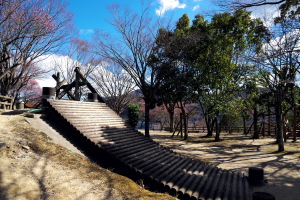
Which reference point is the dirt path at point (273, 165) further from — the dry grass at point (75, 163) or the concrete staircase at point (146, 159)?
the dry grass at point (75, 163)

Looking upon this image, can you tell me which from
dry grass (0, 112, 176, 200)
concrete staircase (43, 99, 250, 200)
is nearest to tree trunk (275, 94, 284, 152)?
concrete staircase (43, 99, 250, 200)

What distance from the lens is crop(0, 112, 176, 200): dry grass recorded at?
4176 millimetres

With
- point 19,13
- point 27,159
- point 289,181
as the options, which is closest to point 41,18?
point 19,13

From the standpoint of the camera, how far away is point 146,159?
6500 millimetres

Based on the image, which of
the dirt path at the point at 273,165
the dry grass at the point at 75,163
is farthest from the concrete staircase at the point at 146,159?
the dirt path at the point at 273,165

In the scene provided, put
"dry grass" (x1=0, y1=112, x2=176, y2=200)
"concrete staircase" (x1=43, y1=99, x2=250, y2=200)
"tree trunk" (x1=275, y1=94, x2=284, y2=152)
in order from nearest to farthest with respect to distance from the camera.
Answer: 1. "dry grass" (x1=0, y1=112, x2=176, y2=200)
2. "concrete staircase" (x1=43, y1=99, x2=250, y2=200)
3. "tree trunk" (x1=275, y1=94, x2=284, y2=152)

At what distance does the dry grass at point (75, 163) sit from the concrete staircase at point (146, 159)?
0.81 m

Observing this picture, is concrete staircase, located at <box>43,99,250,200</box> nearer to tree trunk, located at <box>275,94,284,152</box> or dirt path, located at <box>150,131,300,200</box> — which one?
dirt path, located at <box>150,131,300,200</box>

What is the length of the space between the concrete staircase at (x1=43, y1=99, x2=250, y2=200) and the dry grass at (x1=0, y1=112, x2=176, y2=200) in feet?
2.65

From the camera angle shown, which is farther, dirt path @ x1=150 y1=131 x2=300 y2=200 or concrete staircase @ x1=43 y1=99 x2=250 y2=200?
dirt path @ x1=150 y1=131 x2=300 y2=200

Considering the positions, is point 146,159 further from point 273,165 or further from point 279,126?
point 279,126

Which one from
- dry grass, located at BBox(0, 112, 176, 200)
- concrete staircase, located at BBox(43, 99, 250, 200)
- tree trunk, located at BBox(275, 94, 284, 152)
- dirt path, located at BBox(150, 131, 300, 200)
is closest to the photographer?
dry grass, located at BBox(0, 112, 176, 200)

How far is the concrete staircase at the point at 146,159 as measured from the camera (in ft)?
17.3

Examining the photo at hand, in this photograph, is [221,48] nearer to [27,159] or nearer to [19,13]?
[19,13]
